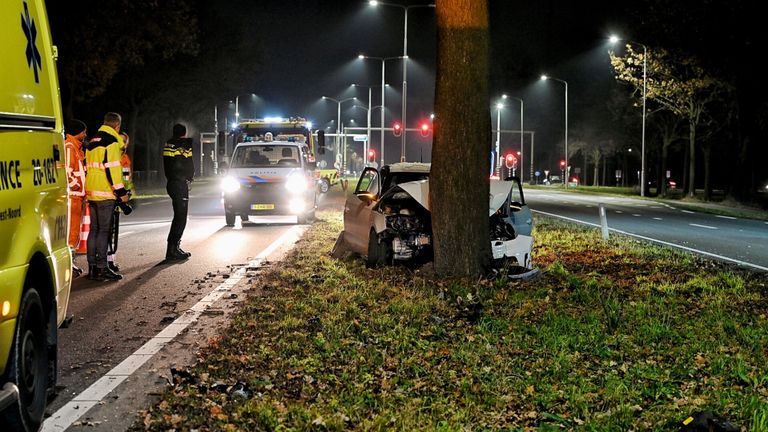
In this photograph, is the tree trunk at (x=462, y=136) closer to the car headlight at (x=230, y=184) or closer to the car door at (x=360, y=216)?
the car door at (x=360, y=216)

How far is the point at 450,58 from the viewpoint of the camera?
1152cm

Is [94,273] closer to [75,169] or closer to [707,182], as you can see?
[75,169]

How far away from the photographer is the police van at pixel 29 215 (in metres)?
4.58

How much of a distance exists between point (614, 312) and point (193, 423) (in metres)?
4.64

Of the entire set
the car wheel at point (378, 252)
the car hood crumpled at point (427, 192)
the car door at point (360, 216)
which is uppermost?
the car hood crumpled at point (427, 192)

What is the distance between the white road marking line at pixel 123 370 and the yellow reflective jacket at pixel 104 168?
72.3 inches

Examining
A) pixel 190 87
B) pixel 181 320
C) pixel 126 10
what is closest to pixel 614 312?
pixel 181 320

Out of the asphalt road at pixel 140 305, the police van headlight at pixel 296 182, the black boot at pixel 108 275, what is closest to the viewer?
the asphalt road at pixel 140 305

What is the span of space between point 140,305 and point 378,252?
3.75m

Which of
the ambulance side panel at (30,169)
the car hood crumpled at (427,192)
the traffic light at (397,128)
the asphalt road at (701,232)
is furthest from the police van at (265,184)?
the traffic light at (397,128)

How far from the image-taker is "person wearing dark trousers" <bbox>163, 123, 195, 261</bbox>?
47.8ft

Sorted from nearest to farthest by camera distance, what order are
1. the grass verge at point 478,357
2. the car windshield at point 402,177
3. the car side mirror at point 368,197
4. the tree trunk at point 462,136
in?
the grass verge at point 478,357 → the tree trunk at point 462,136 → the car side mirror at point 368,197 → the car windshield at point 402,177

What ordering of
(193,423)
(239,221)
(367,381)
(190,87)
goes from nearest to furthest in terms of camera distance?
1. (193,423)
2. (367,381)
3. (239,221)
4. (190,87)

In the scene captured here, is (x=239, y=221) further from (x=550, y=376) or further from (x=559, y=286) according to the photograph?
(x=550, y=376)
